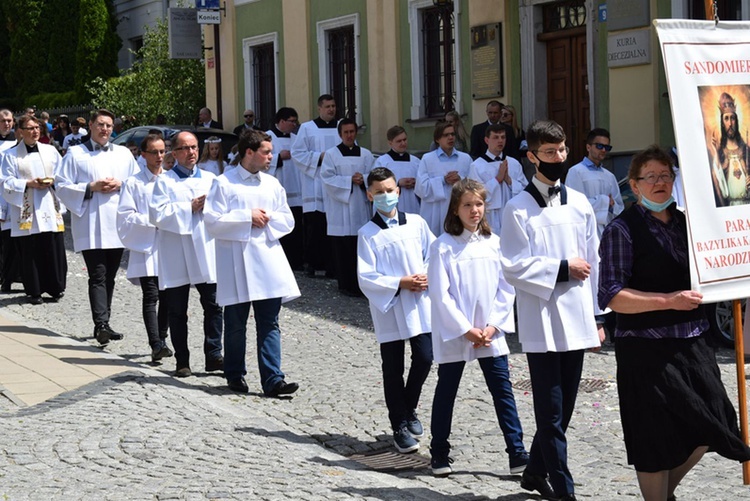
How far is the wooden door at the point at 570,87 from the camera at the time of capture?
1798 cm

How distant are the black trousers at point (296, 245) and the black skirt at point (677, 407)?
11502mm

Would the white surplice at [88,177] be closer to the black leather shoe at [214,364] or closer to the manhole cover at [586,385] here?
the black leather shoe at [214,364]

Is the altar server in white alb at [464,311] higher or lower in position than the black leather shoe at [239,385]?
higher

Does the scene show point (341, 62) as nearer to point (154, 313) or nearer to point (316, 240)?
point (316, 240)

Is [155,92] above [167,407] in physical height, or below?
above

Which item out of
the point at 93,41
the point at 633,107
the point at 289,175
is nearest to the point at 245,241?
the point at 289,175

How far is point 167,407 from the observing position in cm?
899

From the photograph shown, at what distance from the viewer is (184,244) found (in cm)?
1065

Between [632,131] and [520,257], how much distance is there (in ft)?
33.3

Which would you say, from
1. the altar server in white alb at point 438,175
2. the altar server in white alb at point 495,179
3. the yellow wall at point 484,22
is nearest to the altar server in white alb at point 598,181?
the altar server in white alb at point 495,179

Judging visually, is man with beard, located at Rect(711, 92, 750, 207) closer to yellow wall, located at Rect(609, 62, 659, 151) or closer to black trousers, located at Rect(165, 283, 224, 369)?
black trousers, located at Rect(165, 283, 224, 369)

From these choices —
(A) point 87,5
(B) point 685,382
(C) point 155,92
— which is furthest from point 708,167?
(A) point 87,5

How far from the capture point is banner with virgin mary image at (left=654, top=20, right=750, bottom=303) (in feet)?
19.1

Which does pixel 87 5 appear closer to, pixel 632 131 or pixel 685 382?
pixel 632 131
